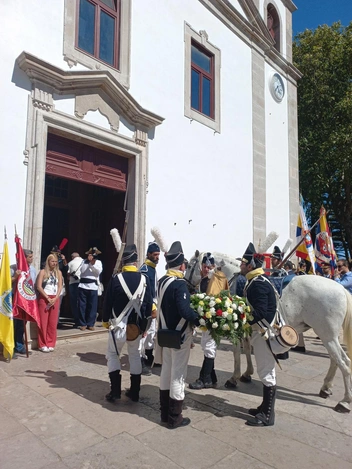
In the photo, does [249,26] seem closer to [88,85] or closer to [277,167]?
[277,167]

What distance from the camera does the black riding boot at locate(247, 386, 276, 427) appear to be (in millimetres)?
3820

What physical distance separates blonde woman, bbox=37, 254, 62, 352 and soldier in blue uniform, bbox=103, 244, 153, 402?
2550mm

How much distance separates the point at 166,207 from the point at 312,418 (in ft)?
20.0

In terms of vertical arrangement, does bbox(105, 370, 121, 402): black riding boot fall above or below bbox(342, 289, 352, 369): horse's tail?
below

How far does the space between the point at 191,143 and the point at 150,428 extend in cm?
782

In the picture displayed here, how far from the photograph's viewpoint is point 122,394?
460 cm

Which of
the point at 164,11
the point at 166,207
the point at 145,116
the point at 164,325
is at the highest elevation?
the point at 164,11

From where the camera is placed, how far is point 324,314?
4.85m

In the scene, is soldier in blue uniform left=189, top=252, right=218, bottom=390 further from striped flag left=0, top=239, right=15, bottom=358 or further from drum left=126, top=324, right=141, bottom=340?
striped flag left=0, top=239, right=15, bottom=358

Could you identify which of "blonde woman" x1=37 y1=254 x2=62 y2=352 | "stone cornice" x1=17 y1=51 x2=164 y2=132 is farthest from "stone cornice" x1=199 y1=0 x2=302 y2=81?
"blonde woman" x1=37 y1=254 x2=62 y2=352

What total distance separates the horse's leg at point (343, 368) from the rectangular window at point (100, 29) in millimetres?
7309

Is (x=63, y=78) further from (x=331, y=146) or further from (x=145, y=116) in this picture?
(x=331, y=146)

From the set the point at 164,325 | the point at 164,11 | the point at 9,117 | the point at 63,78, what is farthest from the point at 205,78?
the point at 164,325

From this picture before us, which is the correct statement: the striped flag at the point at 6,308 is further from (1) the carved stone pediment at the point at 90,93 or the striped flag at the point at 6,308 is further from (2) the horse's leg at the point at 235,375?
(2) the horse's leg at the point at 235,375
